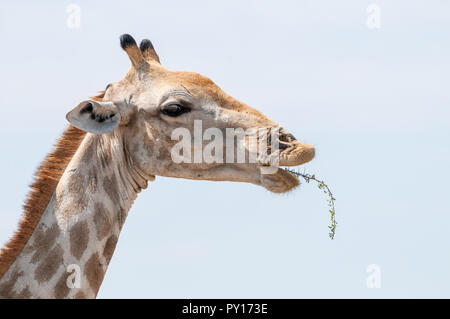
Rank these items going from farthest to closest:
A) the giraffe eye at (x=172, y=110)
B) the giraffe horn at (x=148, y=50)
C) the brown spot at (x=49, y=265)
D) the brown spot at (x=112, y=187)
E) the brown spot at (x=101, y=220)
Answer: the giraffe horn at (x=148, y=50), the giraffe eye at (x=172, y=110), the brown spot at (x=112, y=187), the brown spot at (x=101, y=220), the brown spot at (x=49, y=265)

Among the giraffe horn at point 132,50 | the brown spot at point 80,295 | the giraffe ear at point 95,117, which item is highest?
the giraffe horn at point 132,50

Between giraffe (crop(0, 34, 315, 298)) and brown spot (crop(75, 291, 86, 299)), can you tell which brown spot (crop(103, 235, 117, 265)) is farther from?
brown spot (crop(75, 291, 86, 299))

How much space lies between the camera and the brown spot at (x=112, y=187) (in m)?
13.9

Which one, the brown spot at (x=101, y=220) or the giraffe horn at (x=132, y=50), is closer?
the brown spot at (x=101, y=220)

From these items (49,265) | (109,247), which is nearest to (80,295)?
(49,265)

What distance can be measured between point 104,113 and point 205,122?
1515 mm

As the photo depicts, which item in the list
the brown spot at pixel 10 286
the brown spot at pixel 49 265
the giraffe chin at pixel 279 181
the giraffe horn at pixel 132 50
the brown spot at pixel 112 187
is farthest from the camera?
the giraffe horn at pixel 132 50

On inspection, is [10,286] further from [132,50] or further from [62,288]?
[132,50]

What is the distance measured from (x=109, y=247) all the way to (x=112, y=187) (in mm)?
904

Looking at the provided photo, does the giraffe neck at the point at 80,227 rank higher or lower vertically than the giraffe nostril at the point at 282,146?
lower

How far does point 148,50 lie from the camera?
1566cm

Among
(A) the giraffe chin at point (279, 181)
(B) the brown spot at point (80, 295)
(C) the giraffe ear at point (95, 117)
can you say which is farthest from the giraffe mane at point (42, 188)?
(A) the giraffe chin at point (279, 181)

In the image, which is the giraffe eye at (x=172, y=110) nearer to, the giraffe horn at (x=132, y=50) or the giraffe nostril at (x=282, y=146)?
the giraffe horn at (x=132, y=50)

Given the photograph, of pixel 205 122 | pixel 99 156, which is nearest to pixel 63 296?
pixel 99 156
